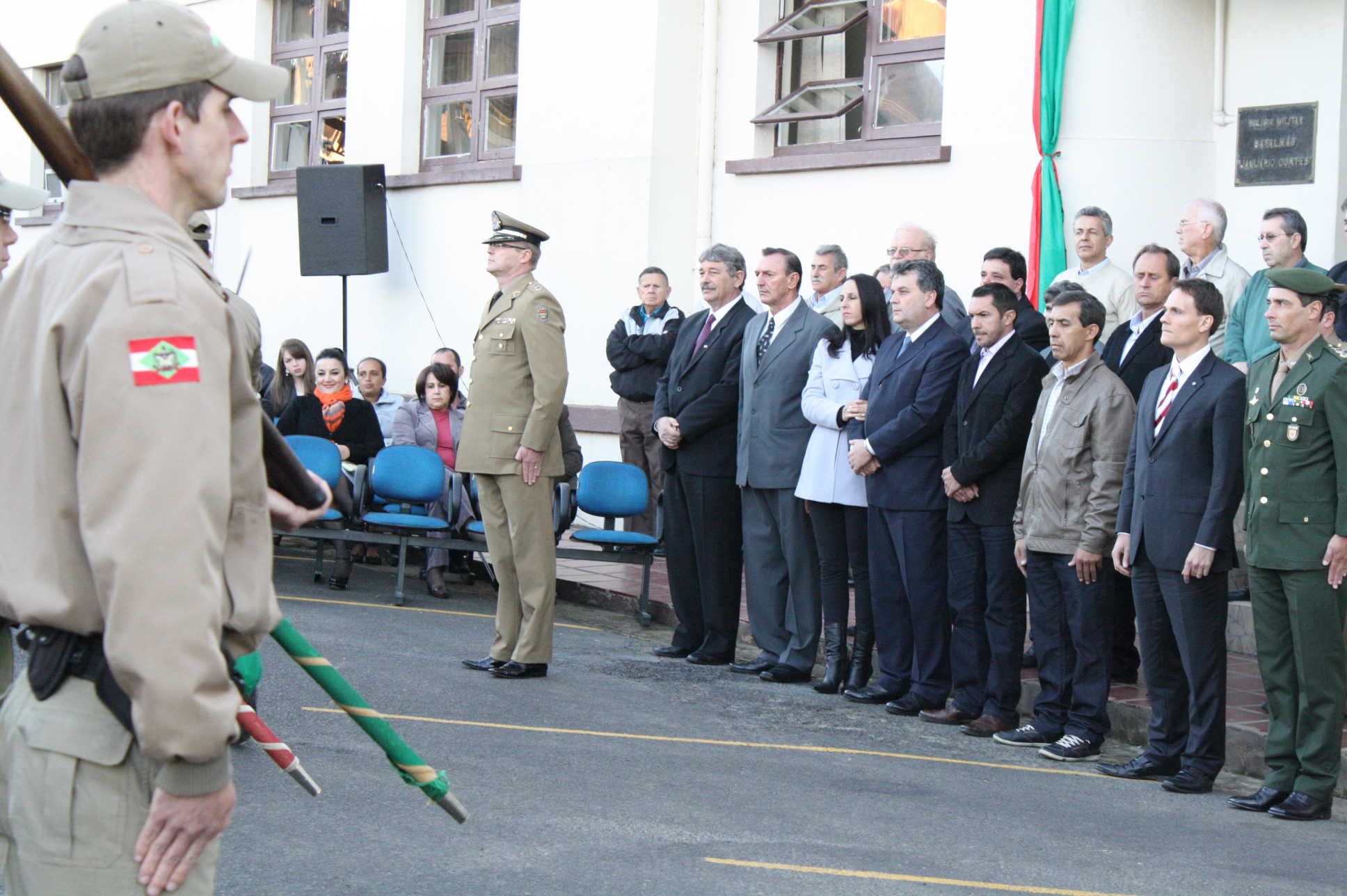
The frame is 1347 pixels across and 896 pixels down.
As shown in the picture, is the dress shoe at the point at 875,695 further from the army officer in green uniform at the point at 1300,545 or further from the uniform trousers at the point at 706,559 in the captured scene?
the army officer in green uniform at the point at 1300,545

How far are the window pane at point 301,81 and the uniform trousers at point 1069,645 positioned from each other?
12.7m

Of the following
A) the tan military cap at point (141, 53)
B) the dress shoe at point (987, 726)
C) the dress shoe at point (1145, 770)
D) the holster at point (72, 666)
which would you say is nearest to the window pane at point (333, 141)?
the dress shoe at point (987, 726)

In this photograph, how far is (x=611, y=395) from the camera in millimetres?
12773

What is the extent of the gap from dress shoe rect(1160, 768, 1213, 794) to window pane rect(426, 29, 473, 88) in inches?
449

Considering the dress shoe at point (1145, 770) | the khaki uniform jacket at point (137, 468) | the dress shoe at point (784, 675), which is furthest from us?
the dress shoe at point (784, 675)

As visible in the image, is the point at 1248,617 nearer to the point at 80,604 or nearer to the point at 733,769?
the point at 733,769

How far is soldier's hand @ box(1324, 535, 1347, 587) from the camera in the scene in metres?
5.46

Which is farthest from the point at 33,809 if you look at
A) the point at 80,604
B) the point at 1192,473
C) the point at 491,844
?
the point at 1192,473

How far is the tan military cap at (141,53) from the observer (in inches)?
80.0

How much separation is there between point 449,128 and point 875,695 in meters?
9.92

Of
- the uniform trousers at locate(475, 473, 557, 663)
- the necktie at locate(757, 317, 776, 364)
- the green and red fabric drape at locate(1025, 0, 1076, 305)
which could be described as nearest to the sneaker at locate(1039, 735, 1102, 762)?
the uniform trousers at locate(475, 473, 557, 663)

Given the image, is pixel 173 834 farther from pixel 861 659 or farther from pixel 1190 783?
pixel 861 659

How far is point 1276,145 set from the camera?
31.0 ft

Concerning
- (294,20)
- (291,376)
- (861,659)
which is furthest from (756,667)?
(294,20)
